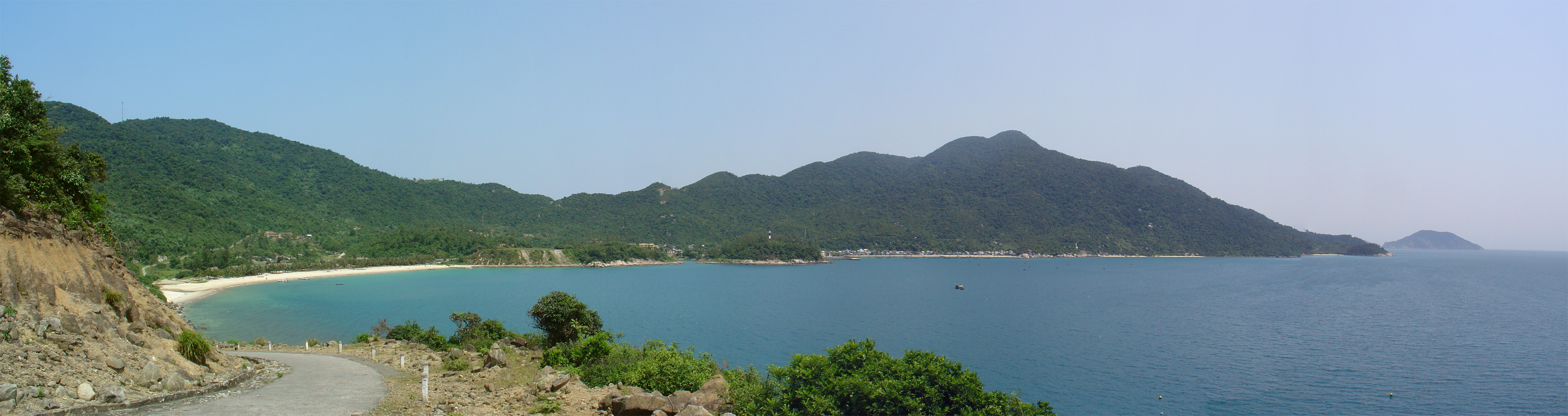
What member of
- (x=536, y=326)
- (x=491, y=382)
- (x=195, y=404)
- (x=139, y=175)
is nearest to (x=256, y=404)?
(x=195, y=404)

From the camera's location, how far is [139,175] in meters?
103

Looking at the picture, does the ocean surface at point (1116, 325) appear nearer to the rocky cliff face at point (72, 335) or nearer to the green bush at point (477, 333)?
the green bush at point (477, 333)

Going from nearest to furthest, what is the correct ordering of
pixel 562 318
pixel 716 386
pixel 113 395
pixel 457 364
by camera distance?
1. pixel 113 395
2. pixel 716 386
3. pixel 457 364
4. pixel 562 318

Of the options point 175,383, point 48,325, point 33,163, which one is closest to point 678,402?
point 175,383

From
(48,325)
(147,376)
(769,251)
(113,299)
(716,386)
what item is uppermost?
(769,251)

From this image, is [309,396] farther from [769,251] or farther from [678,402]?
[769,251]

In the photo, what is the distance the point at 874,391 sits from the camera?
12.7 m

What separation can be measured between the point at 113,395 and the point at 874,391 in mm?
12061

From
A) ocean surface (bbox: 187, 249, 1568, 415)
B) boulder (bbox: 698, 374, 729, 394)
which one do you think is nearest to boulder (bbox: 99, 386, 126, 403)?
boulder (bbox: 698, 374, 729, 394)

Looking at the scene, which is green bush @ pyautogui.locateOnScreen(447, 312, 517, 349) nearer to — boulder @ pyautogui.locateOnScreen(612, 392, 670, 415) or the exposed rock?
the exposed rock

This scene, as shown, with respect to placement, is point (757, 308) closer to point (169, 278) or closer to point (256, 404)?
point (256, 404)

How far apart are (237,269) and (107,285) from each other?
9025 cm

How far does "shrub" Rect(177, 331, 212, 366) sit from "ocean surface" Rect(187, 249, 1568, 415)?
75.0 feet

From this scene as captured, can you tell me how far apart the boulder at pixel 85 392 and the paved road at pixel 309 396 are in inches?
28.5
